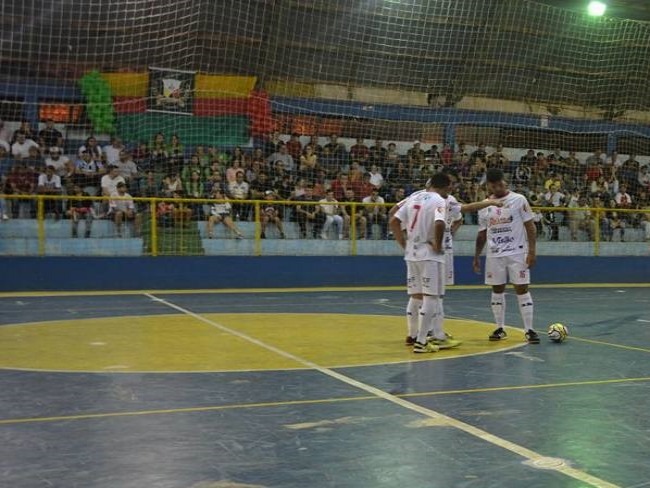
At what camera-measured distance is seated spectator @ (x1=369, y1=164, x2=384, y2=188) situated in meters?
22.0

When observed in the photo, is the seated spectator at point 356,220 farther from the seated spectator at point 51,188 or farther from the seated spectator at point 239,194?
the seated spectator at point 51,188

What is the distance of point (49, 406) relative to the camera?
18.6 feet

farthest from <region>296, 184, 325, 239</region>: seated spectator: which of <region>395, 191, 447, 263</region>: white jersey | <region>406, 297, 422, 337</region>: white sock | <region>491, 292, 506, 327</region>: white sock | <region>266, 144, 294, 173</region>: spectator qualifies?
<region>395, 191, 447, 263</region>: white jersey

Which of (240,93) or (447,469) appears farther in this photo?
(240,93)

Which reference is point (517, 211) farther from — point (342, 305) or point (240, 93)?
point (240, 93)

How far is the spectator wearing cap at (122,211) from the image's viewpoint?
1814cm

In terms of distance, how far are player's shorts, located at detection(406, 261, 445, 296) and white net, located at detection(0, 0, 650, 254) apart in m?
10.7

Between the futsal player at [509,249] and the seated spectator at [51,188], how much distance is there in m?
11.6

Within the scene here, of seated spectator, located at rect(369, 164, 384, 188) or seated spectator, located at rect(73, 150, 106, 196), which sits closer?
seated spectator, located at rect(73, 150, 106, 196)

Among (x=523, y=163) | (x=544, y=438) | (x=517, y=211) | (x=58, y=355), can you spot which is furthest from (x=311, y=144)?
(x=544, y=438)

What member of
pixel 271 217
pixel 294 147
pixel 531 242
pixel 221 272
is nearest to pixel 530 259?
pixel 531 242

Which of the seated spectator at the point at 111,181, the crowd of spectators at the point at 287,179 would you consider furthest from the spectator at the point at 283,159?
the seated spectator at the point at 111,181

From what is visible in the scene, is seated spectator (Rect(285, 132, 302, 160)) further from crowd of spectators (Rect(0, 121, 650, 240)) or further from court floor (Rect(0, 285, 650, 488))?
court floor (Rect(0, 285, 650, 488))

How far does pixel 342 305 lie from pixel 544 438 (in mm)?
9650
